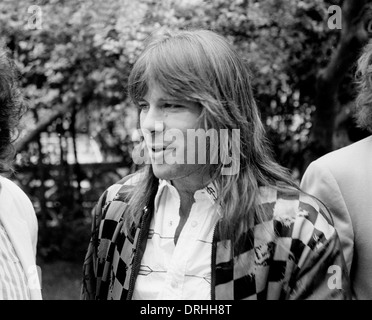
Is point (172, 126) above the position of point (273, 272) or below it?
above

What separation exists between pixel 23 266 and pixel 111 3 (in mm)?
3090

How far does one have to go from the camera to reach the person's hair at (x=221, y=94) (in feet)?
6.23

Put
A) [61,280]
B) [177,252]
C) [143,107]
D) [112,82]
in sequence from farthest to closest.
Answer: [61,280] → [112,82] → [143,107] → [177,252]

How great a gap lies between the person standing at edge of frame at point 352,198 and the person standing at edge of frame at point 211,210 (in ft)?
0.74

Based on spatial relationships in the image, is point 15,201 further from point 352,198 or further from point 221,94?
point 352,198

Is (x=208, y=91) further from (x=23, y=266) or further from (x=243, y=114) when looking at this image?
(x=23, y=266)

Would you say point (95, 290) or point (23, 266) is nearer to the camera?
point (23, 266)

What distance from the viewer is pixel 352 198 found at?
2143 mm

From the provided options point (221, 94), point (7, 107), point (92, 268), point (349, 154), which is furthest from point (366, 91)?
point (7, 107)

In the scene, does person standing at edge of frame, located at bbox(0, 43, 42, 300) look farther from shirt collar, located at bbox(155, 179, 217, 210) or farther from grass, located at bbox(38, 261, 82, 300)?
grass, located at bbox(38, 261, 82, 300)

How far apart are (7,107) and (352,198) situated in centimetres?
123

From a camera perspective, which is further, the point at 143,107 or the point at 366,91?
the point at 366,91

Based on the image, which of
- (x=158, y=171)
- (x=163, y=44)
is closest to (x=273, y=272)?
(x=158, y=171)

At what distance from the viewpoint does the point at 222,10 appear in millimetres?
4695
